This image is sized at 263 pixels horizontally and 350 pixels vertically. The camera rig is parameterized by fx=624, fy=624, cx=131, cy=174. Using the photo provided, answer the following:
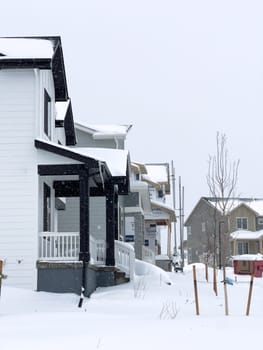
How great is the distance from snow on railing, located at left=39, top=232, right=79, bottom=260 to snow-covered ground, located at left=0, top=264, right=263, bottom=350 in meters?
1.03

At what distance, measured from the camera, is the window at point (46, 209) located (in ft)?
55.8

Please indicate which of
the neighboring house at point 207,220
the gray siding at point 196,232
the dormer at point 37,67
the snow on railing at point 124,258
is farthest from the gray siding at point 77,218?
the gray siding at point 196,232

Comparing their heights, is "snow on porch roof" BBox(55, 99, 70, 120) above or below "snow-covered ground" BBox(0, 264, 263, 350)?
above

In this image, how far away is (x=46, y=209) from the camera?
1731 centimetres

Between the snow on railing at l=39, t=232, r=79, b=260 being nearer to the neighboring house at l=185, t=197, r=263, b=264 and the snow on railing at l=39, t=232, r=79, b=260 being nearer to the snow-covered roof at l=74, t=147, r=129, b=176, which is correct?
the snow-covered roof at l=74, t=147, r=129, b=176

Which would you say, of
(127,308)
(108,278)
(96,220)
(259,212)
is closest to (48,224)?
(108,278)

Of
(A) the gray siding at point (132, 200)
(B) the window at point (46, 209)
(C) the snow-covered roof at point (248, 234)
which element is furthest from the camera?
(C) the snow-covered roof at point (248, 234)

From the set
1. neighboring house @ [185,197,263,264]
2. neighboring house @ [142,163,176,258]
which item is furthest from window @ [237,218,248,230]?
neighboring house @ [142,163,176,258]

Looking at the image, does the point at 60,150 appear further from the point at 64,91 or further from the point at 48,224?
the point at 64,91

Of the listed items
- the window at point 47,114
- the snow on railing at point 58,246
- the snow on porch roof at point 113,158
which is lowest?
the snow on railing at point 58,246

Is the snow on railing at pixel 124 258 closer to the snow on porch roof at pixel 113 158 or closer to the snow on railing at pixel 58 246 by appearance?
the snow on porch roof at pixel 113 158

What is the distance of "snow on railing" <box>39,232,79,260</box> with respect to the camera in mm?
15489

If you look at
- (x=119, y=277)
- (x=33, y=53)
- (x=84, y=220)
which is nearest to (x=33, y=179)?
(x=84, y=220)

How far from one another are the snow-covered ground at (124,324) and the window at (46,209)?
272 cm
